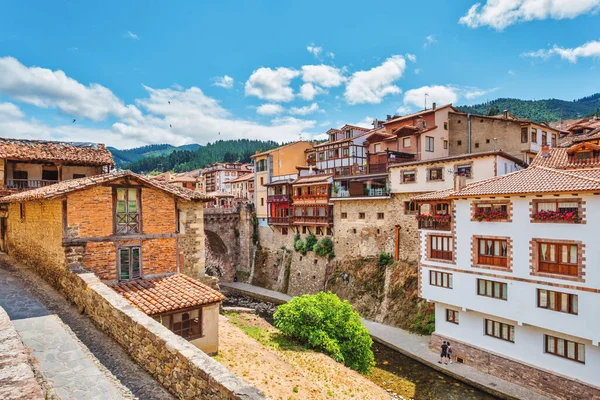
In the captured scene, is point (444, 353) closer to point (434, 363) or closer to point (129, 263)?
point (434, 363)

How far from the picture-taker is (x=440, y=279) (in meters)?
22.5

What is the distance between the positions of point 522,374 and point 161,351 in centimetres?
1936

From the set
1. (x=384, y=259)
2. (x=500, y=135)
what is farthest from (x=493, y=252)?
(x=500, y=135)

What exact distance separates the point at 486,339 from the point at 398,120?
2609 centimetres

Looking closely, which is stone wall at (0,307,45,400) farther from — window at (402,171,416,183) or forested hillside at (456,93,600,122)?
forested hillside at (456,93,600,122)

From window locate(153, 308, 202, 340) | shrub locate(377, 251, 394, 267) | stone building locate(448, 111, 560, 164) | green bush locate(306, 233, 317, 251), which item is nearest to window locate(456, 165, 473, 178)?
shrub locate(377, 251, 394, 267)

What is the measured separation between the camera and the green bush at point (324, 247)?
121 feet

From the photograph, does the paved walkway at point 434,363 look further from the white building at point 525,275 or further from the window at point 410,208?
the window at point 410,208

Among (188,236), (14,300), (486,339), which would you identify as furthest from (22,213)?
(486,339)

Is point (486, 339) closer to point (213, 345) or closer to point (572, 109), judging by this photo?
point (213, 345)

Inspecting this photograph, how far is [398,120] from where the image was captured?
40188mm

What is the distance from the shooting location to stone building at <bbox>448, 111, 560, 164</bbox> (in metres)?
33.1

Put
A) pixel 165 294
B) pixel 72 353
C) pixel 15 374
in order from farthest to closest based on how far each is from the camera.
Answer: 1. pixel 165 294
2. pixel 72 353
3. pixel 15 374

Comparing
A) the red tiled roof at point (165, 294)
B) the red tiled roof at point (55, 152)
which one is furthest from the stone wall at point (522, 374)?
the red tiled roof at point (55, 152)
